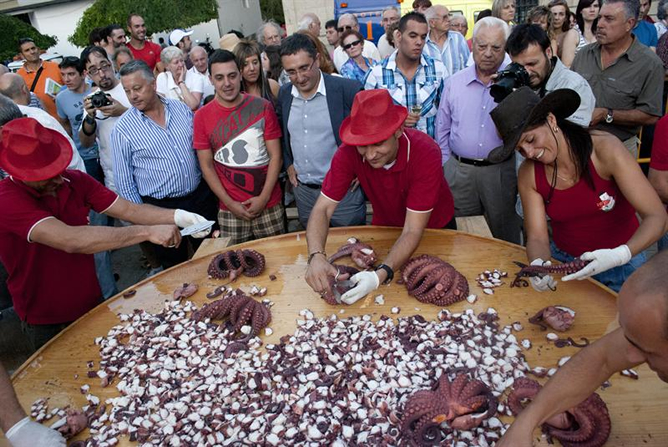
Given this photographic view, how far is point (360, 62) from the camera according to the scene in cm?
698

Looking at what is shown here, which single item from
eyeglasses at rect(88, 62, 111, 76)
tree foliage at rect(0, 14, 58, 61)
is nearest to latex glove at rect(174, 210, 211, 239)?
eyeglasses at rect(88, 62, 111, 76)

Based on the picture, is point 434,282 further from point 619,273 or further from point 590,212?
point 619,273

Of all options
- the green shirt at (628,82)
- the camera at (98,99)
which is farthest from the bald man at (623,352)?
the camera at (98,99)

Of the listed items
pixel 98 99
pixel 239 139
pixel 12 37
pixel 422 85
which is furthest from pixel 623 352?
pixel 12 37

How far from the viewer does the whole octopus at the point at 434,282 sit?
286cm

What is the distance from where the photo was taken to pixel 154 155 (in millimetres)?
4465

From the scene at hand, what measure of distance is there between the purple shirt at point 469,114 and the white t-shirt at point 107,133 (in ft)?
11.6

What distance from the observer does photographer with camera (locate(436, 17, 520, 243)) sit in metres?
4.37

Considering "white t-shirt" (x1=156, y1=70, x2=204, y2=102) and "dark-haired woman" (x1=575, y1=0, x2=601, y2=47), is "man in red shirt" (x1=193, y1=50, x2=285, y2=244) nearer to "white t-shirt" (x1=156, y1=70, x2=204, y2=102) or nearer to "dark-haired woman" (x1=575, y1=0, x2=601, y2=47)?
"white t-shirt" (x1=156, y1=70, x2=204, y2=102)

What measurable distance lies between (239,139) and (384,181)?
1742mm

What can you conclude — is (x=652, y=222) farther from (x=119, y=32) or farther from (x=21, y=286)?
(x=119, y=32)

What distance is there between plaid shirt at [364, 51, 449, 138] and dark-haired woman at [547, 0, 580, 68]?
254cm

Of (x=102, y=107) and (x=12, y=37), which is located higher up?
(x=12, y=37)

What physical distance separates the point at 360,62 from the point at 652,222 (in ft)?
16.6
